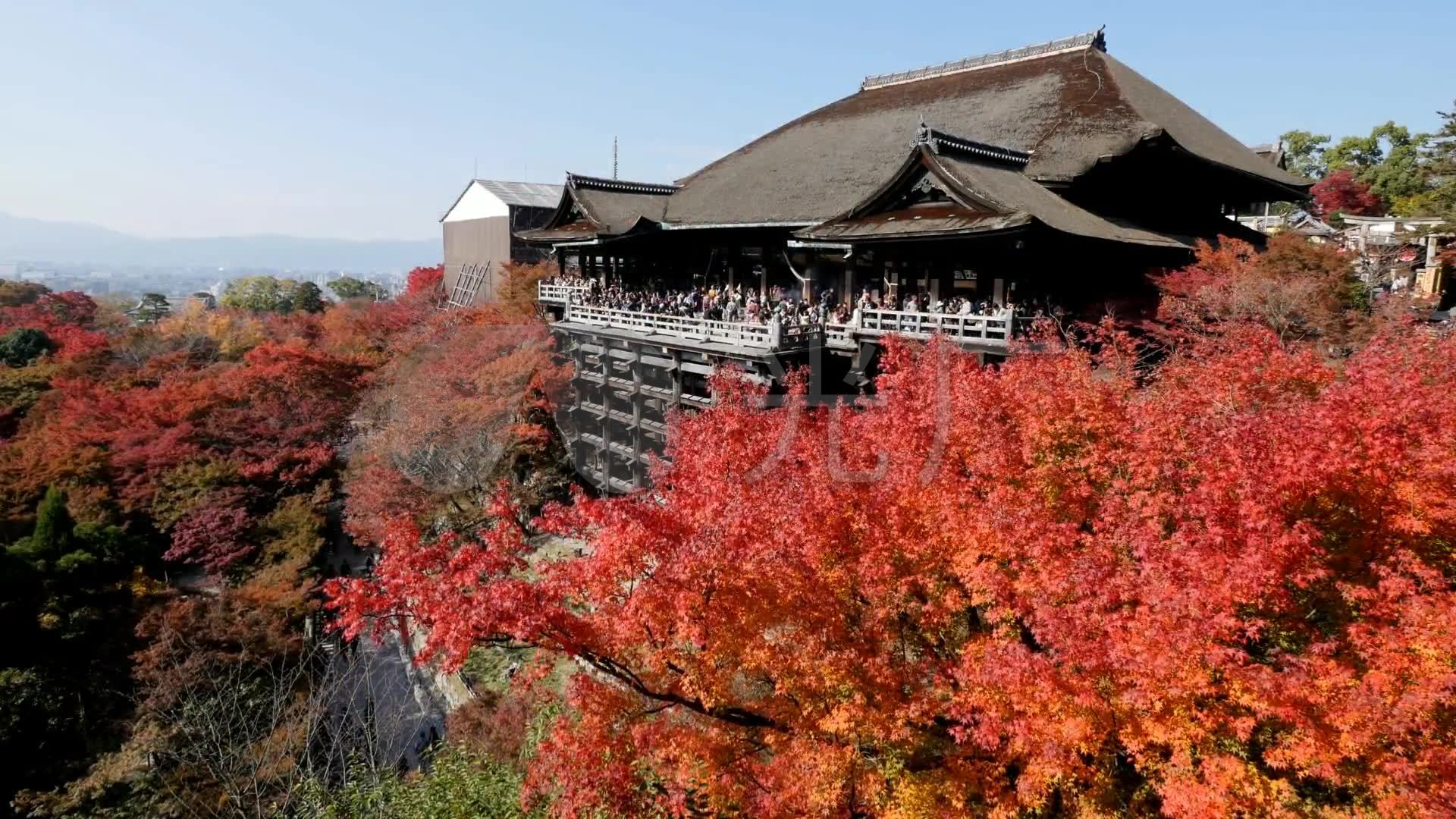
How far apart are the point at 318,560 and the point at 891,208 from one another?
17.5 meters

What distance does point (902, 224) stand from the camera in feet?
49.3

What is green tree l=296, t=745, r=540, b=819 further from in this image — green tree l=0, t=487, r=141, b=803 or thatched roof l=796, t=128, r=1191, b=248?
thatched roof l=796, t=128, r=1191, b=248

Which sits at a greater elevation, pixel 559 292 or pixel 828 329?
pixel 559 292

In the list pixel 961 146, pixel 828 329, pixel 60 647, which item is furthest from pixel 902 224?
pixel 60 647

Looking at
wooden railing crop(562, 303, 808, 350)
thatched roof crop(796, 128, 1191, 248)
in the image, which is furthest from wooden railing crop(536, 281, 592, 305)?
thatched roof crop(796, 128, 1191, 248)

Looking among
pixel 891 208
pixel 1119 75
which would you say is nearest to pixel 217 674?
pixel 891 208

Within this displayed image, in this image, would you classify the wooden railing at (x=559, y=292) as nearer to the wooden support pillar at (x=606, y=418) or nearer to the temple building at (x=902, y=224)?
the temple building at (x=902, y=224)

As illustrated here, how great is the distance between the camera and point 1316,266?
1451 cm

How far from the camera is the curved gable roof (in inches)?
727

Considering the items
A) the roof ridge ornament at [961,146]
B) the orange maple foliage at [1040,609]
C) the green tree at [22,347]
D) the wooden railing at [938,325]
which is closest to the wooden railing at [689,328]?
the wooden railing at [938,325]

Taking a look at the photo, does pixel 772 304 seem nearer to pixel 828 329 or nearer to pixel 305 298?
pixel 828 329

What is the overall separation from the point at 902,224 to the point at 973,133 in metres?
8.28

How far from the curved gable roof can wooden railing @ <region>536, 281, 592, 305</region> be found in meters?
3.85

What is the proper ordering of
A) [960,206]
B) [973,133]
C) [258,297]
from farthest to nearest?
[258,297] < [973,133] < [960,206]
